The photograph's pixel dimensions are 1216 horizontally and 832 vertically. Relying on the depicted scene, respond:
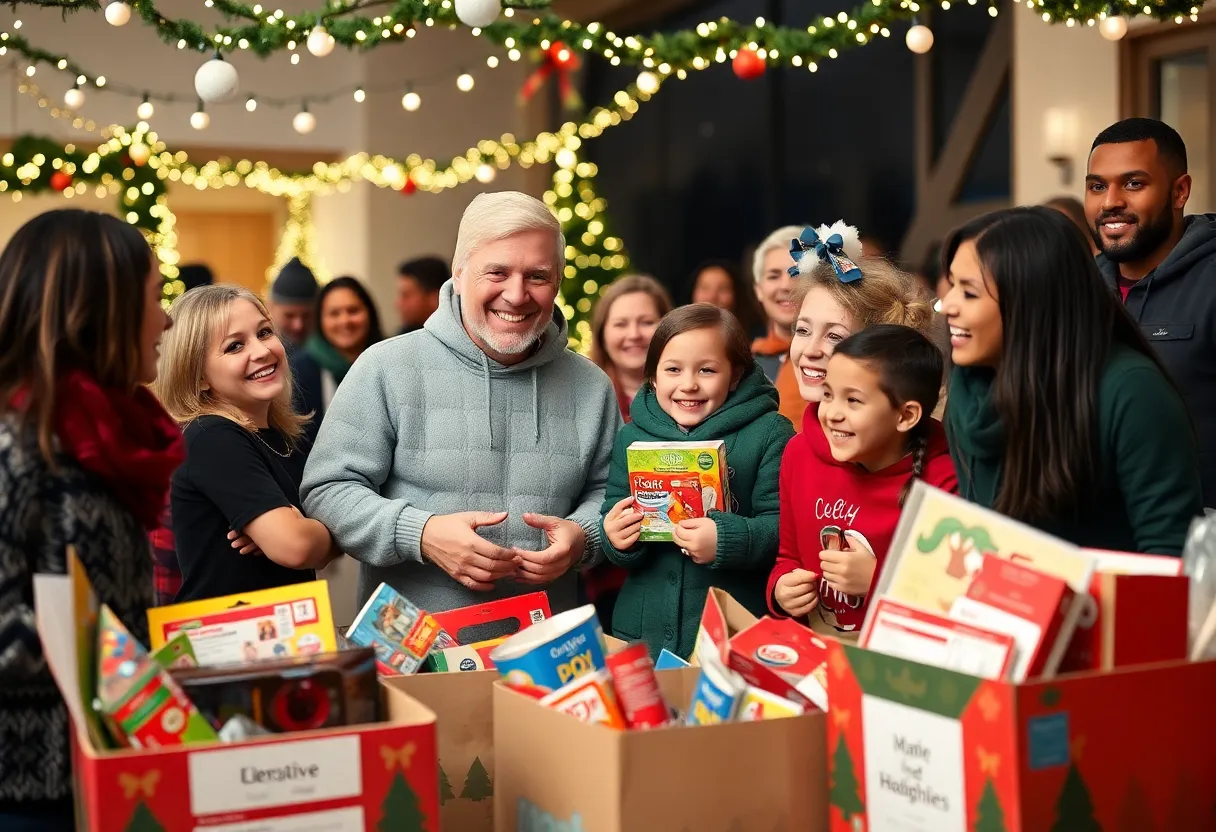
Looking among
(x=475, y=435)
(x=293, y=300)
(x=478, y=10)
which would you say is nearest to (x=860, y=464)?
(x=475, y=435)

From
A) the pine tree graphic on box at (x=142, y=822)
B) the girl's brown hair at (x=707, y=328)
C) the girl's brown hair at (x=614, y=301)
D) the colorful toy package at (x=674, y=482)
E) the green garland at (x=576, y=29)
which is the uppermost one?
the green garland at (x=576, y=29)

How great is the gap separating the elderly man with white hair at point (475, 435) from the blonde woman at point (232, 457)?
0.39 ft

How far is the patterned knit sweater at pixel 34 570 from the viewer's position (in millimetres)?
1690

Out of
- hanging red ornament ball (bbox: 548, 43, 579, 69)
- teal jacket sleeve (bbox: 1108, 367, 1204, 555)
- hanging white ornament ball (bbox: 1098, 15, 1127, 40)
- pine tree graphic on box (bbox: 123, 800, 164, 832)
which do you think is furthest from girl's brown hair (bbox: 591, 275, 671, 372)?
pine tree graphic on box (bbox: 123, 800, 164, 832)

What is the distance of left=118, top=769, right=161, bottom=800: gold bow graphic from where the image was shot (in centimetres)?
150

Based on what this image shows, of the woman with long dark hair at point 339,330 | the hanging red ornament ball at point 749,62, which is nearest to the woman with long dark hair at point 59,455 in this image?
the hanging red ornament ball at point 749,62

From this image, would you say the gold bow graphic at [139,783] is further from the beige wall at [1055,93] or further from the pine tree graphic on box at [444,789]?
the beige wall at [1055,93]

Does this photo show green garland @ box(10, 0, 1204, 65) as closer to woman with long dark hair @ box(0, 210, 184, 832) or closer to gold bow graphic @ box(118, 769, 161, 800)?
woman with long dark hair @ box(0, 210, 184, 832)

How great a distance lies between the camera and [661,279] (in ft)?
38.2

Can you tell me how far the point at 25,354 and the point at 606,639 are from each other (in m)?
0.93

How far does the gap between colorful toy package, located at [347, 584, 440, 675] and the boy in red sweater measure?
66 cm

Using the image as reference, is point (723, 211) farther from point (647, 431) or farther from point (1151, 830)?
point (1151, 830)

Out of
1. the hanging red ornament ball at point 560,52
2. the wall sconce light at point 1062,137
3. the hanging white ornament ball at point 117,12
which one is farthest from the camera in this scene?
the wall sconce light at point 1062,137

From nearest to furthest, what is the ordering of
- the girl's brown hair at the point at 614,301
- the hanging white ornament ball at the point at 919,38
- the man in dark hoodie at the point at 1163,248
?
the man in dark hoodie at the point at 1163,248 → the hanging white ornament ball at the point at 919,38 → the girl's brown hair at the point at 614,301
